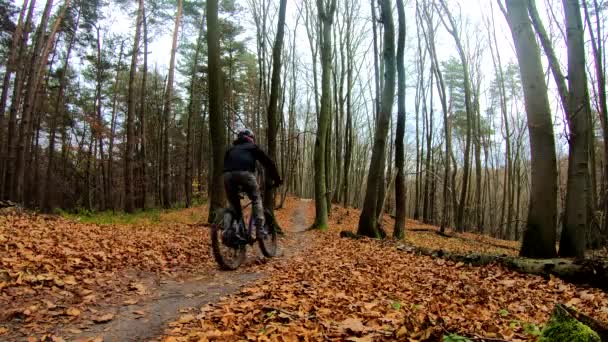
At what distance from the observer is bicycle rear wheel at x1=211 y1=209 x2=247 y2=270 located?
590 centimetres

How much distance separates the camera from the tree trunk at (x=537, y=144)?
7160 millimetres

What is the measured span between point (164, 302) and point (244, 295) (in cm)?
86

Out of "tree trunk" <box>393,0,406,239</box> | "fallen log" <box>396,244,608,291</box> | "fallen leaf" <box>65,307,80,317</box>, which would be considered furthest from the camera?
"tree trunk" <box>393,0,406,239</box>

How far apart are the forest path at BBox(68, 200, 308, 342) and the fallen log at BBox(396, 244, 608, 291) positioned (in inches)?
151

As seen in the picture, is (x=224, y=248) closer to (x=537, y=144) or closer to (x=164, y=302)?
(x=164, y=302)

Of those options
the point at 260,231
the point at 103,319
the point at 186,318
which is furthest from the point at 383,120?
the point at 103,319

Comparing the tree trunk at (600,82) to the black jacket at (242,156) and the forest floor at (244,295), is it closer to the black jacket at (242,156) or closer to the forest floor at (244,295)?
the forest floor at (244,295)

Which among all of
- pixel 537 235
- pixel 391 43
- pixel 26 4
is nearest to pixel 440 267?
pixel 537 235

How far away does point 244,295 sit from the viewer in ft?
15.2

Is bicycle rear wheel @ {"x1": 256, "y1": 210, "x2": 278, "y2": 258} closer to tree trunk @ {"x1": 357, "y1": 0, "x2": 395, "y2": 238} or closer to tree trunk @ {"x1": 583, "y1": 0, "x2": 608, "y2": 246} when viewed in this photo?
tree trunk @ {"x1": 357, "y1": 0, "x2": 395, "y2": 238}

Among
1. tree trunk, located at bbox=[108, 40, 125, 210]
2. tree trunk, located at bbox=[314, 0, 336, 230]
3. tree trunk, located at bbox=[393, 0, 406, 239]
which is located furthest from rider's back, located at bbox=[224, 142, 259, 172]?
tree trunk, located at bbox=[108, 40, 125, 210]

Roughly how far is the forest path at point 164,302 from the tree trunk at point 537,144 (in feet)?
15.5

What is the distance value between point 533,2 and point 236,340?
11.6 meters

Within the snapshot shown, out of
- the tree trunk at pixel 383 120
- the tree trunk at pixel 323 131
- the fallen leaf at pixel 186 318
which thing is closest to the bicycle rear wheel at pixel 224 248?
the fallen leaf at pixel 186 318
